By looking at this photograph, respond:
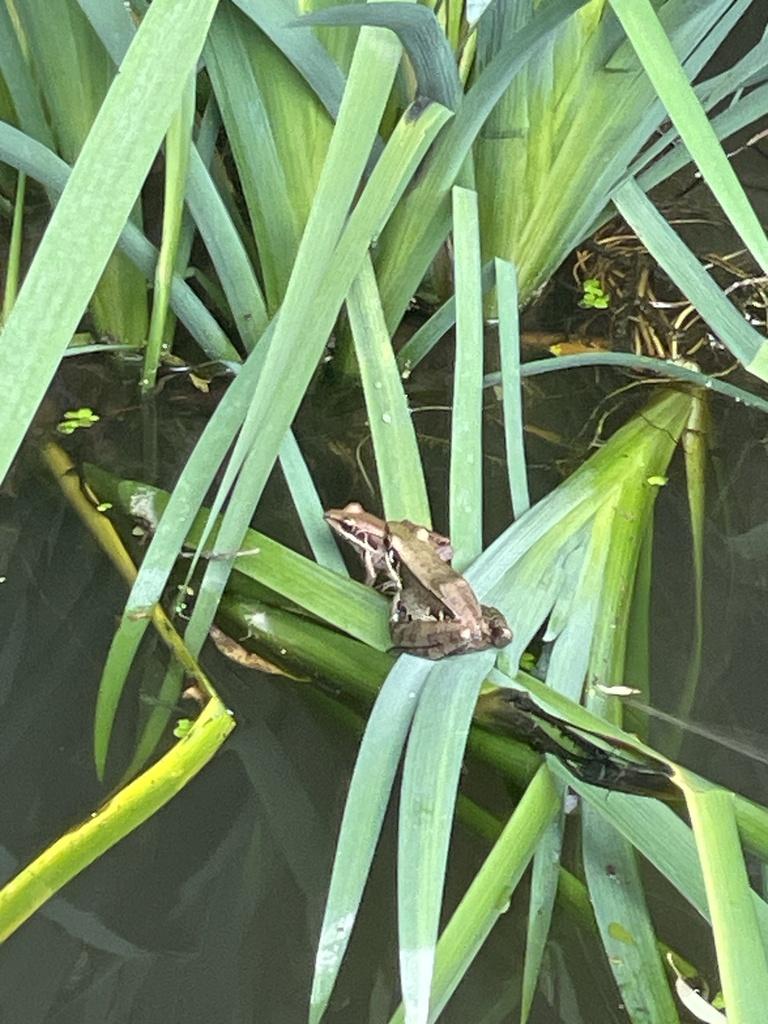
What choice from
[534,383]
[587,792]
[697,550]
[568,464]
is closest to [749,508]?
[697,550]

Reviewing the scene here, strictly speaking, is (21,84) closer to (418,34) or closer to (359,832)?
(418,34)

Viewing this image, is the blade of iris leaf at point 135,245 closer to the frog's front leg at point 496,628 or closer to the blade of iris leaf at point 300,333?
the blade of iris leaf at point 300,333

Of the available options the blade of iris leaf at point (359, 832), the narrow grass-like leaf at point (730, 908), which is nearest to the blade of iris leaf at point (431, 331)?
the blade of iris leaf at point (359, 832)

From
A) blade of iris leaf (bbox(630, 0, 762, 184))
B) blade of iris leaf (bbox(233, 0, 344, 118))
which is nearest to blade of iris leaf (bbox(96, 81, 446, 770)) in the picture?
blade of iris leaf (bbox(233, 0, 344, 118))

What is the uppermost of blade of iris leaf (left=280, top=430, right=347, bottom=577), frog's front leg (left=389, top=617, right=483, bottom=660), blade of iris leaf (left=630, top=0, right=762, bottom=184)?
blade of iris leaf (left=630, top=0, right=762, bottom=184)

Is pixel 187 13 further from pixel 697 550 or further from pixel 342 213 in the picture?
pixel 697 550

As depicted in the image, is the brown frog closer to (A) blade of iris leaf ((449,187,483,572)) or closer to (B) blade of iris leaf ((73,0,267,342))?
(A) blade of iris leaf ((449,187,483,572))
